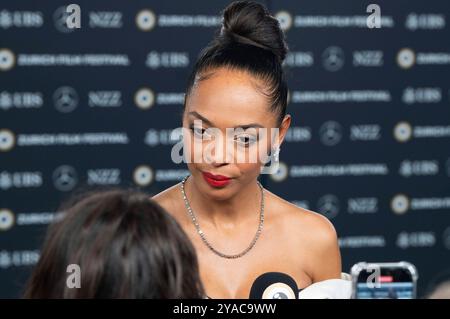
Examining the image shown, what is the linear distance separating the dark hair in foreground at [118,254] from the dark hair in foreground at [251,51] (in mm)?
821

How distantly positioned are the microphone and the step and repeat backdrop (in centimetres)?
127

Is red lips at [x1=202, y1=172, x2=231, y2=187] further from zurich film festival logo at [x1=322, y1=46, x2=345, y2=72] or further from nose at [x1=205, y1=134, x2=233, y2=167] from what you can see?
zurich film festival logo at [x1=322, y1=46, x2=345, y2=72]

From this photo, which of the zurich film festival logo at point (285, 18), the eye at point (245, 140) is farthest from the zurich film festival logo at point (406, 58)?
the eye at point (245, 140)

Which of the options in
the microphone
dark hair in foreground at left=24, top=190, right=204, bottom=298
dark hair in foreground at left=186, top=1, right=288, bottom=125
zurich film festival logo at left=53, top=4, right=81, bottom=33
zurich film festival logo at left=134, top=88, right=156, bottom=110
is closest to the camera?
dark hair in foreground at left=24, top=190, right=204, bottom=298

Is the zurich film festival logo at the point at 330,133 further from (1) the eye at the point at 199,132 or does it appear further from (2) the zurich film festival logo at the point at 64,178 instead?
(1) the eye at the point at 199,132

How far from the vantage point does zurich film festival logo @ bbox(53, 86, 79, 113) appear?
309 centimetres

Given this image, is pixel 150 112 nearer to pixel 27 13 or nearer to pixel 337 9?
pixel 27 13

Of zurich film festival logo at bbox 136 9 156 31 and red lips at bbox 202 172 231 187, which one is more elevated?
zurich film festival logo at bbox 136 9 156 31

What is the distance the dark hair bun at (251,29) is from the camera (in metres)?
1.96

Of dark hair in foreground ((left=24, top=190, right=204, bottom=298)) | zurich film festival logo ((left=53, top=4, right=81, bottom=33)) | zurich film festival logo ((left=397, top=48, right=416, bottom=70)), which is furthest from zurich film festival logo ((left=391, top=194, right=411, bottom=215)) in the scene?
dark hair in foreground ((left=24, top=190, right=204, bottom=298))

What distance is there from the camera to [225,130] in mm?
1843

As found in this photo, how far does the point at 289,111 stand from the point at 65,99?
883 millimetres
